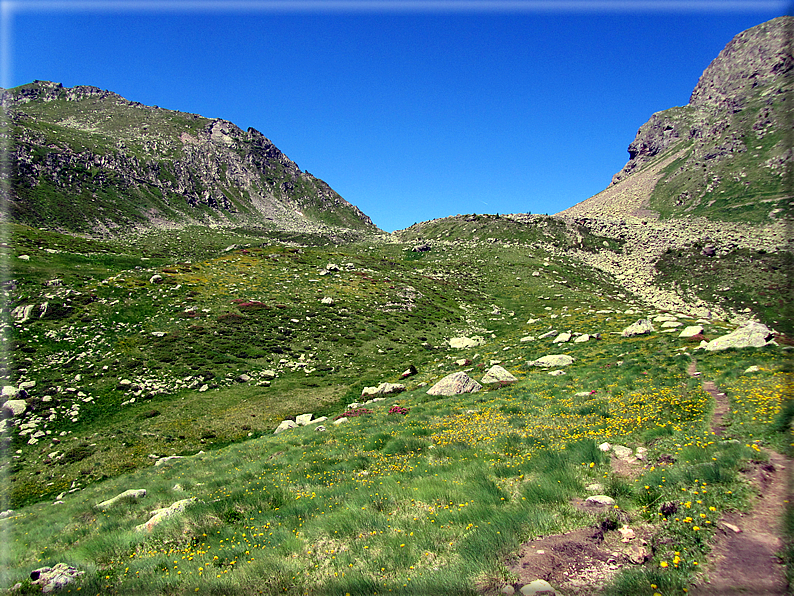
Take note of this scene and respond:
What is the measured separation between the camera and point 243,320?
135ft

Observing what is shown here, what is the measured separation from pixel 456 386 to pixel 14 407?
29643mm

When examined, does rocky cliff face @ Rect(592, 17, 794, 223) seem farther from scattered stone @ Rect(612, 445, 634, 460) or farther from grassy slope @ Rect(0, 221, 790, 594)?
scattered stone @ Rect(612, 445, 634, 460)

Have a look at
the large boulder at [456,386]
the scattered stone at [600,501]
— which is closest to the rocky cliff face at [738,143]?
the large boulder at [456,386]

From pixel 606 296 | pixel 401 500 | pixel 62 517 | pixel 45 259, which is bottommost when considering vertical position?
pixel 62 517

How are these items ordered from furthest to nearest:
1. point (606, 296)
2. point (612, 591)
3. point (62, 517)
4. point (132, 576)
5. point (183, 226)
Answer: point (183, 226) → point (606, 296) → point (62, 517) → point (132, 576) → point (612, 591)

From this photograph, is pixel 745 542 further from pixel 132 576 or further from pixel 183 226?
pixel 183 226

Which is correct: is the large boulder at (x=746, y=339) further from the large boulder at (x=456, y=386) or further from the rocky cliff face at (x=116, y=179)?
the rocky cliff face at (x=116, y=179)

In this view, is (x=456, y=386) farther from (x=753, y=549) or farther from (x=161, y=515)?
(x=753, y=549)

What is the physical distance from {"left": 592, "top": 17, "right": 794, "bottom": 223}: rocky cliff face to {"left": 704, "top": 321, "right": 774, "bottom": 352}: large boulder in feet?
385

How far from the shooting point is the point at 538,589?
5168 millimetres

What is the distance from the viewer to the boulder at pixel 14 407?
22.7m

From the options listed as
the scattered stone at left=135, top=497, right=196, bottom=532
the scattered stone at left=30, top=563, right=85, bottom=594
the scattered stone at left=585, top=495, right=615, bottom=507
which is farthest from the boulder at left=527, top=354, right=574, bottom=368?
the scattered stone at left=30, top=563, right=85, bottom=594

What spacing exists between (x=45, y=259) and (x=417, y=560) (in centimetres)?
6683

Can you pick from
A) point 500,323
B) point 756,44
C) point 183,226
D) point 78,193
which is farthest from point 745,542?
point 756,44
